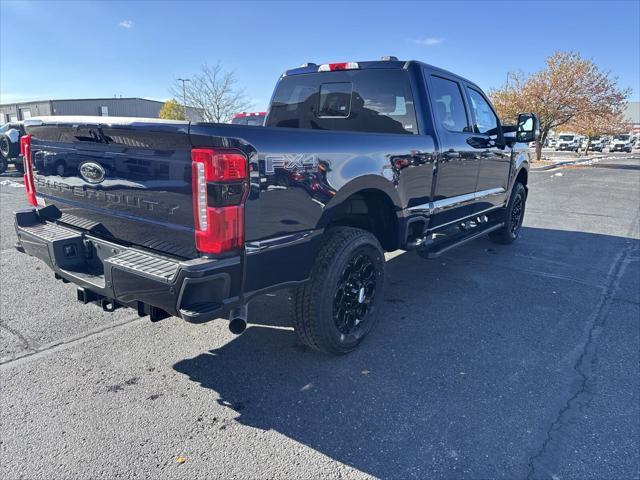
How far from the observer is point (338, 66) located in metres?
4.22

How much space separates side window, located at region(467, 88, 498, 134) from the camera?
5078 millimetres

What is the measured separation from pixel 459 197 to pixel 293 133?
266cm

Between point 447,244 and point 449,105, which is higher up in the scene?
point 449,105

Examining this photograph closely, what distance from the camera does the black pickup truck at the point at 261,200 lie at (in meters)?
2.20

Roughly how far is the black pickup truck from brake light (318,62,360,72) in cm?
1

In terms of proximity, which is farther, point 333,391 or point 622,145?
point 622,145

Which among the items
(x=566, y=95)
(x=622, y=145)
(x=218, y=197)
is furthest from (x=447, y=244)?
(x=622, y=145)

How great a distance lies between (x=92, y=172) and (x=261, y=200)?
47.7 inches

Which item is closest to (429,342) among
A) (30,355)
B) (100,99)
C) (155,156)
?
(155,156)

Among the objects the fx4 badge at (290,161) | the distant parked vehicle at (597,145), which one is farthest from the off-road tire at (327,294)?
the distant parked vehicle at (597,145)

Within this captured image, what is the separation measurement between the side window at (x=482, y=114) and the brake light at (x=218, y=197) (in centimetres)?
372

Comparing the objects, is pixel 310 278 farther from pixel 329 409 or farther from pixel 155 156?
pixel 155 156

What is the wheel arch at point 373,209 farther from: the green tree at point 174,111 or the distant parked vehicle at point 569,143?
the distant parked vehicle at point 569,143

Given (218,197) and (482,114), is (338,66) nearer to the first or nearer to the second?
(482,114)
